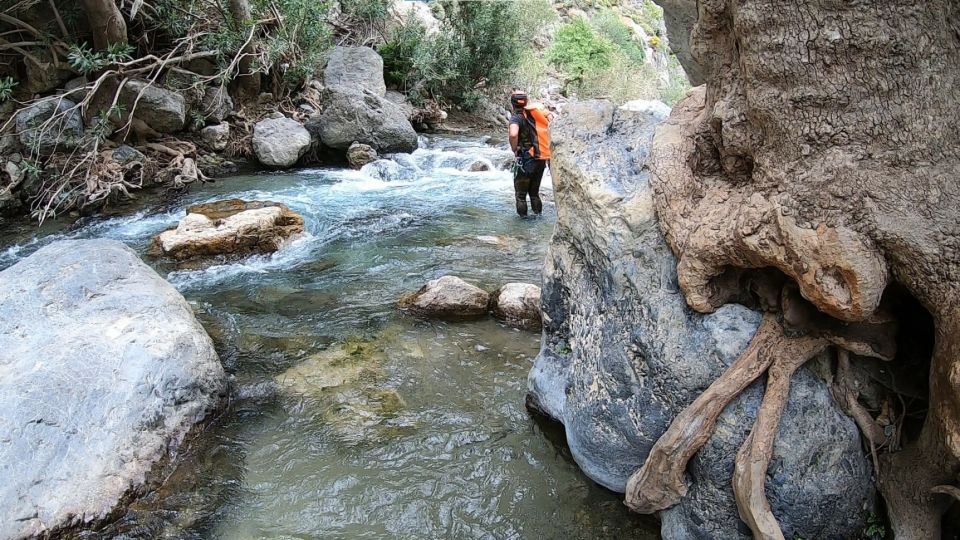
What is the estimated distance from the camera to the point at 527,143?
26.2 feet

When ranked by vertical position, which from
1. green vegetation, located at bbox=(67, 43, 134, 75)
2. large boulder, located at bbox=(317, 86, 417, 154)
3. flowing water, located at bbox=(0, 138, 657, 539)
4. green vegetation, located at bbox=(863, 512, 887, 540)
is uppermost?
green vegetation, located at bbox=(67, 43, 134, 75)

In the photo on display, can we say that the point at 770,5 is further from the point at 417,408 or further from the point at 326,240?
the point at 326,240

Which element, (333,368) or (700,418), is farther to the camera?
(333,368)

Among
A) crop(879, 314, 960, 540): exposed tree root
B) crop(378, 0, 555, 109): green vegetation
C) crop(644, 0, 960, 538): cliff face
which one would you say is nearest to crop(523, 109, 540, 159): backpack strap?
crop(644, 0, 960, 538): cliff face

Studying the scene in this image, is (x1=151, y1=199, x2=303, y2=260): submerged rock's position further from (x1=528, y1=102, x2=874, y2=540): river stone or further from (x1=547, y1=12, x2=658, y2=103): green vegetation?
(x1=547, y1=12, x2=658, y2=103): green vegetation

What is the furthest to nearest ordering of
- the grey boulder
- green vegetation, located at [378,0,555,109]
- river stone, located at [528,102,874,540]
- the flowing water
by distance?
1. green vegetation, located at [378,0,555,109]
2. the grey boulder
3. the flowing water
4. river stone, located at [528,102,874,540]

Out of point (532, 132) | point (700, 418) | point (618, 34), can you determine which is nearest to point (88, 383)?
point (700, 418)

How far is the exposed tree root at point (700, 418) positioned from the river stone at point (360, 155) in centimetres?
977

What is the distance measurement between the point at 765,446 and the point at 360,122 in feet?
35.2

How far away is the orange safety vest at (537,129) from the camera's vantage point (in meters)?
7.62

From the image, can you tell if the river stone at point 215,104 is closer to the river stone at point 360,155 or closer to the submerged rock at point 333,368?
the river stone at point 360,155

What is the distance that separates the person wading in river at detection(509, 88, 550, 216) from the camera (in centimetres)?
761

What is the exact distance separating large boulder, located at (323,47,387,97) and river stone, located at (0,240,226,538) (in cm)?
903

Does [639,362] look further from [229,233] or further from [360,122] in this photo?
[360,122]
